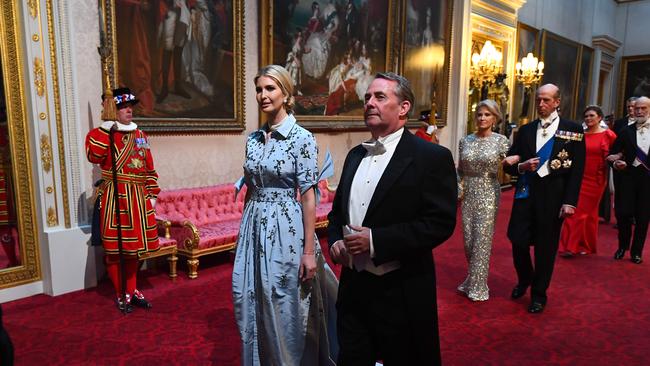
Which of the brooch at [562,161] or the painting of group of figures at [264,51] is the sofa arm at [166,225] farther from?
the brooch at [562,161]

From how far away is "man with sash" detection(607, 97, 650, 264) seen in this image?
19.4 ft

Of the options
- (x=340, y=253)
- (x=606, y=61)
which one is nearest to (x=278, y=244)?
(x=340, y=253)

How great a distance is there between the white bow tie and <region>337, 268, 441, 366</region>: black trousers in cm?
52

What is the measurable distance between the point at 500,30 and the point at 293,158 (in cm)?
1020

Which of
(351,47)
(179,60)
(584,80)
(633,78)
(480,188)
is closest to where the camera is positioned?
(480,188)

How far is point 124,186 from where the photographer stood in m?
4.12

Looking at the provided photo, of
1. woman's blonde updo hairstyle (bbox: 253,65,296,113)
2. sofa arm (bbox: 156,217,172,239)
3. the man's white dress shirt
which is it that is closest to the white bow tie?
the man's white dress shirt

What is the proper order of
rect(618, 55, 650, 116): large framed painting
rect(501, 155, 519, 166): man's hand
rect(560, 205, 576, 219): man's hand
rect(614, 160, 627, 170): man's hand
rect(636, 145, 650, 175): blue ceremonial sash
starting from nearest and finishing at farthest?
1. rect(560, 205, 576, 219): man's hand
2. rect(501, 155, 519, 166): man's hand
3. rect(636, 145, 650, 175): blue ceremonial sash
4. rect(614, 160, 627, 170): man's hand
5. rect(618, 55, 650, 116): large framed painting

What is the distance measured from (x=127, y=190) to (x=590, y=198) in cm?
548

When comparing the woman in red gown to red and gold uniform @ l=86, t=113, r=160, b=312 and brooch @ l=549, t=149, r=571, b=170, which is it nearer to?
brooch @ l=549, t=149, r=571, b=170

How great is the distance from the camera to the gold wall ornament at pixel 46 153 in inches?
174

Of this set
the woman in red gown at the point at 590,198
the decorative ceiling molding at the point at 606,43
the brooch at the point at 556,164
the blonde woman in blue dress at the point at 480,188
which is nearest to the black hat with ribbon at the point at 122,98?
the blonde woman in blue dress at the point at 480,188

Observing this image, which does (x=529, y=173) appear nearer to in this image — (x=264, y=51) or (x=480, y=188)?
(x=480, y=188)

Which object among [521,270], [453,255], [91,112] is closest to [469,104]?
[453,255]
